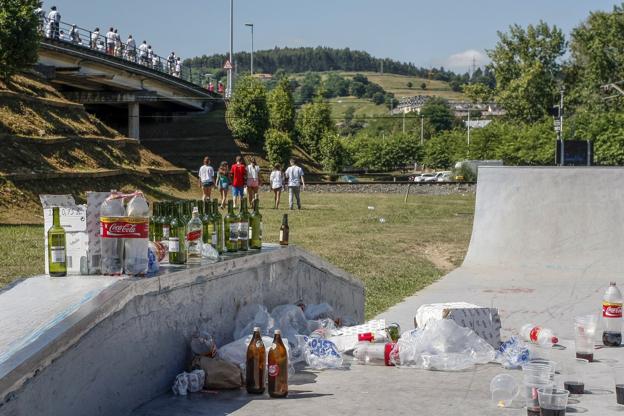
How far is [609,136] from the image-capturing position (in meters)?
67.9

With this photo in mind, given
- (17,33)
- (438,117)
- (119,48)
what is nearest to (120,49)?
(119,48)

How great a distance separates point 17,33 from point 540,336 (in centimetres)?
2163

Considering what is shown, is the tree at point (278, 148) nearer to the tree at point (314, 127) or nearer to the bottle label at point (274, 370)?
the tree at point (314, 127)

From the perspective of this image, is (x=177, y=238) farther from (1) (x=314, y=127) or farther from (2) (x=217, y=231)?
(1) (x=314, y=127)

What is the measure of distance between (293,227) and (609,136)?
173 ft

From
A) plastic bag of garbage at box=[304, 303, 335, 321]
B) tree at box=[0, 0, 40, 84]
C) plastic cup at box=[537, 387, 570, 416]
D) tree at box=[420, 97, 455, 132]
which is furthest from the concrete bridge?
tree at box=[420, 97, 455, 132]

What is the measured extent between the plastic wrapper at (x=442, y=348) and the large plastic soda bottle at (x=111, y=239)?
7.54 ft

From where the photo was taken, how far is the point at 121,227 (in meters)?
5.24

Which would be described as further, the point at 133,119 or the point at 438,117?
the point at 438,117

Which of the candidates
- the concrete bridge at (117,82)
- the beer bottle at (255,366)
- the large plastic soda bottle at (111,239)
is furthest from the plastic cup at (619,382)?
the concrete bridge at (117,82)

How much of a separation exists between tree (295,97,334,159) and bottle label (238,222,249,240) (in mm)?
76876

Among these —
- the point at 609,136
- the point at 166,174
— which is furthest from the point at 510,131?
the point at 166,174

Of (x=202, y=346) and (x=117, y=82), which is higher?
(x=117, y=82)

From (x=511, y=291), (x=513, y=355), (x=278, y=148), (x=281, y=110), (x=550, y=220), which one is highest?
(x=281, y=110)
